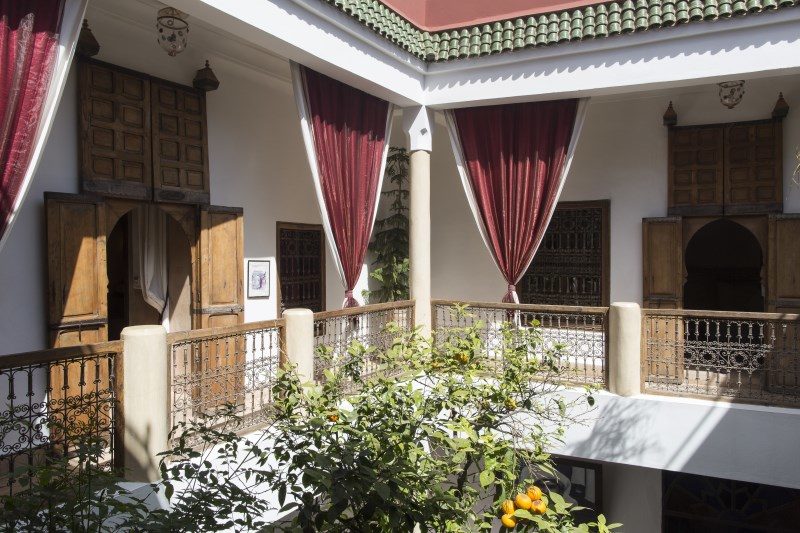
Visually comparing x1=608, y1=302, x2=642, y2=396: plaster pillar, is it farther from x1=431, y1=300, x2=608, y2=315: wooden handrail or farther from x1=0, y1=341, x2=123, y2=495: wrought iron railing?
x1=0, y1=341, x2=123, y2=495: wrought iron railing

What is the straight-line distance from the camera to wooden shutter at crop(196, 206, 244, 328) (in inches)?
236

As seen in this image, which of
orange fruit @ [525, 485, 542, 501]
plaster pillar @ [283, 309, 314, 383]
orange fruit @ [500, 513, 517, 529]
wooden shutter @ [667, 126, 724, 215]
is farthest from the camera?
wooden shutter @ [667, 126, 724, 215]

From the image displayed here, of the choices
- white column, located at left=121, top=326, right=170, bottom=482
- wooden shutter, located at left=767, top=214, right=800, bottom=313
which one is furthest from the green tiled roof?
white column, located at left=121, top=326, right=170, bottom=482

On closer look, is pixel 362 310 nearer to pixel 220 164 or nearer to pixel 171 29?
pixel 220 164

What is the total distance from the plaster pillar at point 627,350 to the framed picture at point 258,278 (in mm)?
3785

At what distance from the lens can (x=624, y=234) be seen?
24.0ft

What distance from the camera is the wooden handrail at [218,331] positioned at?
12.7ft

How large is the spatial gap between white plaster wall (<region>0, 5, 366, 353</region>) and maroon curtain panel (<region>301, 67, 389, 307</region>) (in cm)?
125

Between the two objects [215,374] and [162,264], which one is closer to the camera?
[215,374]

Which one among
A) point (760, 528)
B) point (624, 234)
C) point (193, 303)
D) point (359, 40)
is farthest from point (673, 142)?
point (193, 303)

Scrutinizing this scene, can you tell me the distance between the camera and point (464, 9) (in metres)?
6.67

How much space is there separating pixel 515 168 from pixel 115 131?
4017mm

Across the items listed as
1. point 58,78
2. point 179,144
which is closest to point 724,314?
point 179,144

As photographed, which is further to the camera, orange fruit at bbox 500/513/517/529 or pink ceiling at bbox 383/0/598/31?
pink ceiling at bbox 383/0/598/31
